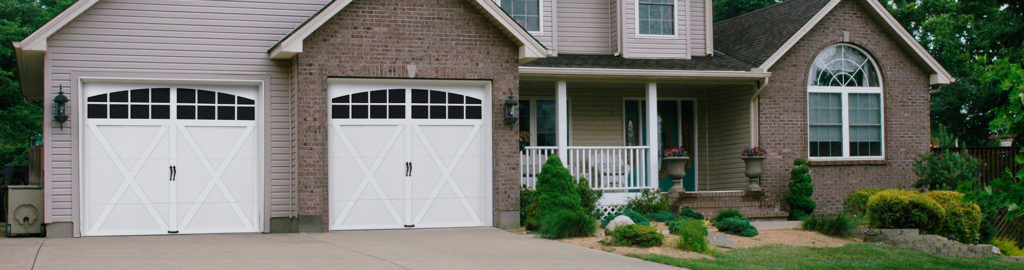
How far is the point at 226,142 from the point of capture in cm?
1464

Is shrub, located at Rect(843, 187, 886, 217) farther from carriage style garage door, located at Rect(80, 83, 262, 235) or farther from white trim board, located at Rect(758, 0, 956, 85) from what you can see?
carriage style garage door, located at Rect(80, 83, 262, 235)

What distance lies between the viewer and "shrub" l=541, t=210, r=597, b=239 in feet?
43.3

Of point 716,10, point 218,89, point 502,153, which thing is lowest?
→ point 502,153

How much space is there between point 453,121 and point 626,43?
497cm

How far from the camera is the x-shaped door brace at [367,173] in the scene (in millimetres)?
14523

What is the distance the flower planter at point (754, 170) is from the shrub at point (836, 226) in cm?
250

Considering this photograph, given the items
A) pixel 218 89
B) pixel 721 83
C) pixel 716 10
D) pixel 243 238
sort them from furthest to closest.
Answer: pixel 716 10, pixel 721 83, pixel 218 89, pixel 243 238

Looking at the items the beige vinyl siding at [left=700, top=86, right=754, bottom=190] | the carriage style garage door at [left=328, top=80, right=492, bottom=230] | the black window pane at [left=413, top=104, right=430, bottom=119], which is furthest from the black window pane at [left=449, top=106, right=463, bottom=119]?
the beige vinyl siding at [left=700, top=86, right=754, bottom=190]

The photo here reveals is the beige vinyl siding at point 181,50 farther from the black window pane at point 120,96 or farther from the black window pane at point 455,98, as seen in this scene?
the black window pane at point 455,98

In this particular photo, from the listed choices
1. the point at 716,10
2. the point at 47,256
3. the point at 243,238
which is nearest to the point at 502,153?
the point at 243,238

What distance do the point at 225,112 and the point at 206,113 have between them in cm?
27

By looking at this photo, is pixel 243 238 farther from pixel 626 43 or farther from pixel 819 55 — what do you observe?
pixel 819 55

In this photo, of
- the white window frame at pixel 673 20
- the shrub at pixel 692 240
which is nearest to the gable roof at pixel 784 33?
the white window frame at pixel 673 20

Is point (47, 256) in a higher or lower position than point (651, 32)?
lower
